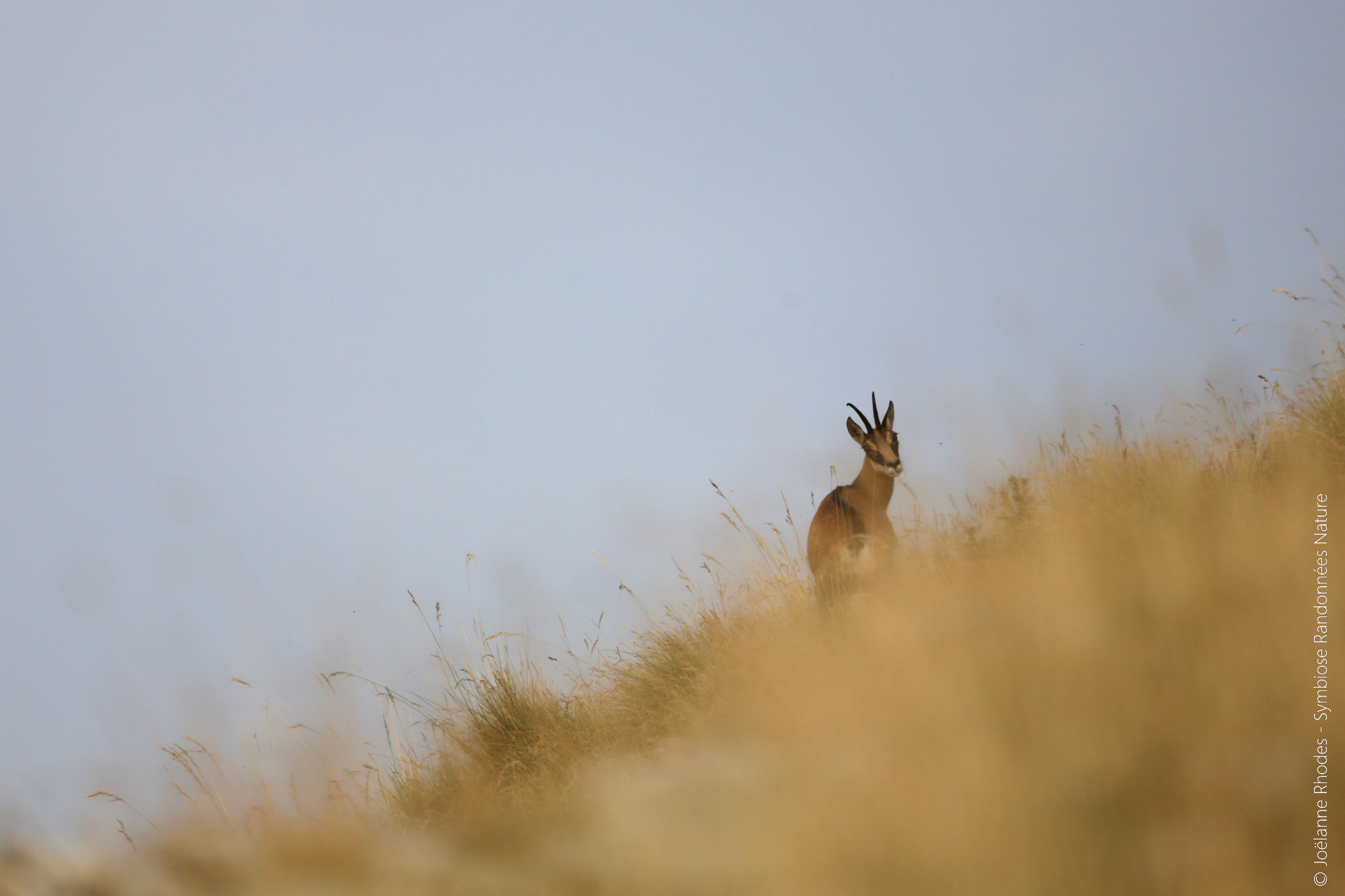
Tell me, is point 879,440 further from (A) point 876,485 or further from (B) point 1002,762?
(B) point 1002,762

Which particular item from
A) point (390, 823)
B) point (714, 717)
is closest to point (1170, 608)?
point (714, 717)

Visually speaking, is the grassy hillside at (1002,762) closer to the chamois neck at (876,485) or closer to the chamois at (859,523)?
the chamois at (859,523)

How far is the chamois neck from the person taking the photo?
7.11 m

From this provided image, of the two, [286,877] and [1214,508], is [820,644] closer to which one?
[1214,508]

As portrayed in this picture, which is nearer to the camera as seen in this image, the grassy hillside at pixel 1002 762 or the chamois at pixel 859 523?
the grassy hillside at pixel 1002 762

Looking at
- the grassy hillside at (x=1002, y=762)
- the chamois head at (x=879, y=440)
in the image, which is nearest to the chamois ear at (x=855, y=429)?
the chamois head at (x=879, y=440)

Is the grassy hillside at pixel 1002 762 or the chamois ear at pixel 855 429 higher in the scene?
the chamois ear at pixel 855 429

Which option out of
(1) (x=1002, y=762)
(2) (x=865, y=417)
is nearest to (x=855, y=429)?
(2) (x=865, y=417)

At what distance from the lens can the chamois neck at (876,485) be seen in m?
7.11

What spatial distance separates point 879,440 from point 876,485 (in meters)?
0.43

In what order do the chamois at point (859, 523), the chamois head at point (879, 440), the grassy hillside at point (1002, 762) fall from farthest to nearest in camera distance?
the chamois head at point (879, 440)
the chamois at point (859, 523)
the grassy hillside at point (1002, 762)

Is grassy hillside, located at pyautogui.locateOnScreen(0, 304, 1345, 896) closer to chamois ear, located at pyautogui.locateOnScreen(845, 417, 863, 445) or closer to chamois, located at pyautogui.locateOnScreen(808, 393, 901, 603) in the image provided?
chamois, located at pyautogui.locateOnScreen(808, 393, 901, 603)

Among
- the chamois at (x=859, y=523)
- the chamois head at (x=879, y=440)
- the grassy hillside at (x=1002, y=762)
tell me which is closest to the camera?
the grassy hillside at (x=1002, y=762)

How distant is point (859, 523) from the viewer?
6562mm
